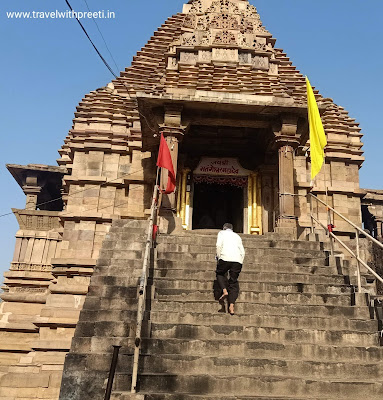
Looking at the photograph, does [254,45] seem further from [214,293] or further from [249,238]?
[214,293]

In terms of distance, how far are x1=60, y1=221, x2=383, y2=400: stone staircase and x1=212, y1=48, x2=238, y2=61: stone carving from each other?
28.3ft

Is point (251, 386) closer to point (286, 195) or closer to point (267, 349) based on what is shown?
point (267, 349)

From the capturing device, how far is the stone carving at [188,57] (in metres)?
14.3

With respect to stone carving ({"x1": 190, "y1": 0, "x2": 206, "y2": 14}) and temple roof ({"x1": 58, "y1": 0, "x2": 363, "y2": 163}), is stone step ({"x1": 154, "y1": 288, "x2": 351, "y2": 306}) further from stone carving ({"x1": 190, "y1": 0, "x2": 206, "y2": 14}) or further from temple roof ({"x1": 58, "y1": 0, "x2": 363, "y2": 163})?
stone carving ({"x1": 190, "y1": 0, "x2": 206, "y2": 14})

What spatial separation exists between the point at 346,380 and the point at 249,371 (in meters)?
1.30

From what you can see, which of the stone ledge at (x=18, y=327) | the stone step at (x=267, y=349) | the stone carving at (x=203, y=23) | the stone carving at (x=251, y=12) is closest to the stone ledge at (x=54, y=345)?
the stone ledge at (x=18, y=327)

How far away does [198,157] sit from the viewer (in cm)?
1355

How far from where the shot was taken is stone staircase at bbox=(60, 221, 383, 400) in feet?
18.0

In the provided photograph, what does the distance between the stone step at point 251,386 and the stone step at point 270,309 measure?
4.31 ft

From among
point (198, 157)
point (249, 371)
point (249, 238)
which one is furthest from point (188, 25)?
point (249, 371)

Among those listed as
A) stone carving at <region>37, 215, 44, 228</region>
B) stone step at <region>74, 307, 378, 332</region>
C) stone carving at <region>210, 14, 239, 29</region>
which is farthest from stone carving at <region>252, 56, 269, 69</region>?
stone step at <region>74, 307, 378, 332</region>

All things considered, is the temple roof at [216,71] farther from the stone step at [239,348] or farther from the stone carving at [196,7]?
the stone step at [239,348]

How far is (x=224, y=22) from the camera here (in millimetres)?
15172

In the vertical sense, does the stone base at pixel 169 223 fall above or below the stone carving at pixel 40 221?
below
